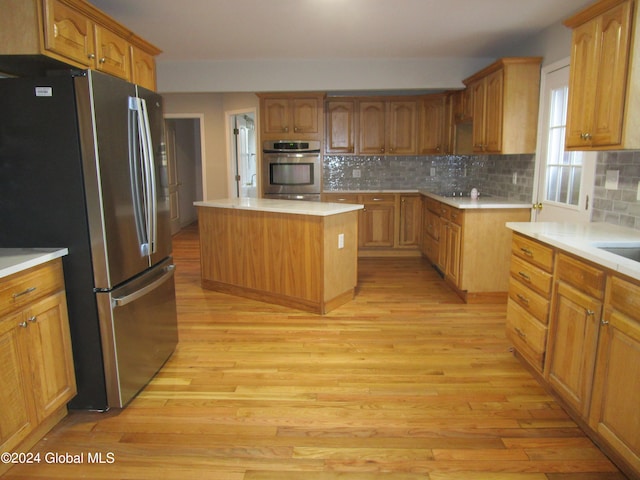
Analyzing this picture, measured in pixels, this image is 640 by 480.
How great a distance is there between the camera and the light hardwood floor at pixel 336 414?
196 centimetres

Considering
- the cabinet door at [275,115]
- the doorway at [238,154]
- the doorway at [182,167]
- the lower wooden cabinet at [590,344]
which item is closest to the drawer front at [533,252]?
the lower wooden cabinet at [590,344]

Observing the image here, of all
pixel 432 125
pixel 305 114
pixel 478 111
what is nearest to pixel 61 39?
pixel 478 111

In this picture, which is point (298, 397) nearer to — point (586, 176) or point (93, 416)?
point (93, 416)

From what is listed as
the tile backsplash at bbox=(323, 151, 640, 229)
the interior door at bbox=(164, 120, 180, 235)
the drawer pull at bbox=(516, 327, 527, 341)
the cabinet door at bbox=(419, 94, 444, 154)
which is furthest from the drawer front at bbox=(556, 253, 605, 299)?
the interior door at bbox=(164, 120, 180, 235)

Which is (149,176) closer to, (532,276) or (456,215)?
(532,276)

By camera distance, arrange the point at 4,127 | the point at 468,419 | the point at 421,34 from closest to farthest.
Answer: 1. the point at 4,127
2. the point at 468,419
3. the point at 421,34

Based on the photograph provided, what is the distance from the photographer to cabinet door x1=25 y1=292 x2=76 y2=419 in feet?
6.62

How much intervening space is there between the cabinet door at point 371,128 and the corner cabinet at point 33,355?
468 cm

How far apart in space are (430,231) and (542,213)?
1653 mm

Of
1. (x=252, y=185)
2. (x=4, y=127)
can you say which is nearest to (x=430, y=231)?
(x=252, y=185)

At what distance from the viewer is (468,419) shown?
2.30 m

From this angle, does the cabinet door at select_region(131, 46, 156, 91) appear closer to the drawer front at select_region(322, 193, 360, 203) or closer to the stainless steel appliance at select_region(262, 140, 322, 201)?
the stainless steel appliance at select_region(262, 140, 322, 201)

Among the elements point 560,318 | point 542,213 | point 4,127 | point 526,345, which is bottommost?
point 526,345

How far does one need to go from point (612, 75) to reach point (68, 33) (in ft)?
9.53
